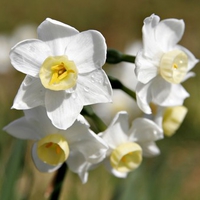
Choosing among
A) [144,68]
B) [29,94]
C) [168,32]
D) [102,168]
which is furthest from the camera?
[102,168]

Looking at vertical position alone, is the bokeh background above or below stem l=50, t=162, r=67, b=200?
below

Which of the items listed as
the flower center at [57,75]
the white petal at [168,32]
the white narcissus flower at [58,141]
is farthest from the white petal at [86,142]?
the white petal at [168,32]

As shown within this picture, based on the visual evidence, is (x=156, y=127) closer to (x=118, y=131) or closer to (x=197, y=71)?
(x=118, y=131)

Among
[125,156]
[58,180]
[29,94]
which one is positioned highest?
[29,94]

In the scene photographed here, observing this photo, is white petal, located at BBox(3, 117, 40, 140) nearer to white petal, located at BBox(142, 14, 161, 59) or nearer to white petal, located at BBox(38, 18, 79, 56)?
white petal, located at BBox(38, 18, 79, 56)

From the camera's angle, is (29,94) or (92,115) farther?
(92,115)

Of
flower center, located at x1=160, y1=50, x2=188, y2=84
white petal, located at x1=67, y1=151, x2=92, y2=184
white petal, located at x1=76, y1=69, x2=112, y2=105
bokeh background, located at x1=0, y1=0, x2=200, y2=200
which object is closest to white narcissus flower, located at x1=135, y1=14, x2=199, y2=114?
flower center, located at x1=160, y1=50, x2=188, y2=84

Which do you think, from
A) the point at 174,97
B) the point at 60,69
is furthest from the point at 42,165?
the point at 174,97

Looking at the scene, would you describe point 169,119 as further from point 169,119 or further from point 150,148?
point 150,148
